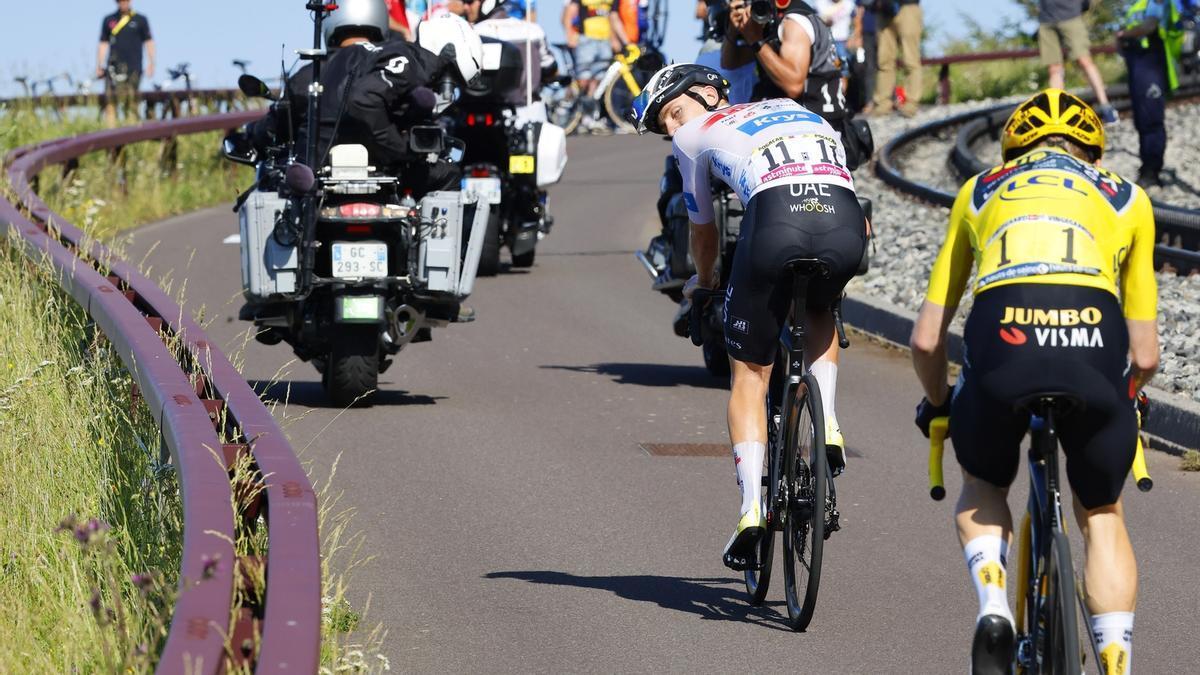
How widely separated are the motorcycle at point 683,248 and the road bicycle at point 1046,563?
5532mm

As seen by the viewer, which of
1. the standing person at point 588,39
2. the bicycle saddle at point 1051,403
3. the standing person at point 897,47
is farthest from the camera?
the standing person at point 588,39

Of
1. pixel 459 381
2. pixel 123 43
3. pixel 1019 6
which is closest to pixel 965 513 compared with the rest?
pixel 459 381

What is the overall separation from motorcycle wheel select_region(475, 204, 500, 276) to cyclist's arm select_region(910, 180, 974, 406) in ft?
41.2

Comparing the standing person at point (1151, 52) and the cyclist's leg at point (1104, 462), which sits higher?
the cyclist's leg at point (1104, 462)

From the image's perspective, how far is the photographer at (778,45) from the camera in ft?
34.8

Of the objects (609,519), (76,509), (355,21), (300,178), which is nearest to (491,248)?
(355,21)

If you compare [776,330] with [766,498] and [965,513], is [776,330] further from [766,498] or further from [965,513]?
[965,513]

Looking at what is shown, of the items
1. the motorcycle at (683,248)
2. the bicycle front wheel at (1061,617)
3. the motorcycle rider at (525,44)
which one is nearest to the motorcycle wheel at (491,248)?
the motorcycle rider at (525,44)

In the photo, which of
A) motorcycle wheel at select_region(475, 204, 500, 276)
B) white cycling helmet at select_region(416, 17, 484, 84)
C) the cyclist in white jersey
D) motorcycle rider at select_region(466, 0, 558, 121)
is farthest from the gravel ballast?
the cyclist in white jersey

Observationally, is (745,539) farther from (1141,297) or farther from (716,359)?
(716,359)

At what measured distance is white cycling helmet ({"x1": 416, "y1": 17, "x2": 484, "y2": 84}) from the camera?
12320mm

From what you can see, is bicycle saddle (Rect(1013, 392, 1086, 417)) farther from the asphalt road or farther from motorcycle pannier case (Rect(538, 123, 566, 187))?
motorcycle pannier case (Rect(538, 123, 566, 187))

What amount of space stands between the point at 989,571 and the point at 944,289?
72 centimetres

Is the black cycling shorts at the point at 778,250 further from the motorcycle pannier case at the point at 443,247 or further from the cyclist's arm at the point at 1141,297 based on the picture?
the motorcycle pannier case at the point at 443,247
